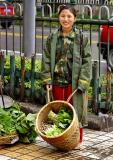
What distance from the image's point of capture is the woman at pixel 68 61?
6.04 metres

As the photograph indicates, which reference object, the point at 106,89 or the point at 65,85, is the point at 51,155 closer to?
the point at 65,85

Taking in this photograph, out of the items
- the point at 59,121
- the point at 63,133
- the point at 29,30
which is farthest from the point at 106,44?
the point at 63,133

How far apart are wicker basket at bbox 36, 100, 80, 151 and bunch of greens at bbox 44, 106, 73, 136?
0.06 m

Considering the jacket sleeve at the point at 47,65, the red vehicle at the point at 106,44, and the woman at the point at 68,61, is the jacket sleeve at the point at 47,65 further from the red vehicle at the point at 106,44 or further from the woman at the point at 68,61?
the red vehicle at the point at 106,44

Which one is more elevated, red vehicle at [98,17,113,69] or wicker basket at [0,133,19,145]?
red vehicle at [98,17,113,69]

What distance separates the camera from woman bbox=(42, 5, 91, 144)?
6.04 m

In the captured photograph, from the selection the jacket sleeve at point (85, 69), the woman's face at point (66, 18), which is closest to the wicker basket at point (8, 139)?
the jacket sleeve at point (85, 69)

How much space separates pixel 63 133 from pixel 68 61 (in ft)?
2.92

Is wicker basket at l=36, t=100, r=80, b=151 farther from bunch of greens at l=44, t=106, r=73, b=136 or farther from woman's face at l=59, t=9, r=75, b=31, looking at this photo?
woman's face at l=59, t=9, r=75, b=31

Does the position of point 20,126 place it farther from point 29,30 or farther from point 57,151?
point 29,30

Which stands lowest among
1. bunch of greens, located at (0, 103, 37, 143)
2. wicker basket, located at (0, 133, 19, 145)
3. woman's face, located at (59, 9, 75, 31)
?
wicker basket, located at (0, 133, 19, 145)

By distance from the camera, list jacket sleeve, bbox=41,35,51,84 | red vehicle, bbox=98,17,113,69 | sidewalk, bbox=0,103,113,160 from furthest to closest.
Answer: red vehicle, bbox=98,17,113,69 < jacket sleeve, bbox=41,35,51,84 < sidewalk, bbox=0,103,113,160

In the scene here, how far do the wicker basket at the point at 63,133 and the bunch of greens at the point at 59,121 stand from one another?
60mm

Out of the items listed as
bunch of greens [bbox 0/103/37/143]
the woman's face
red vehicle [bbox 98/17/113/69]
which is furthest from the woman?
red vehicle [bbox 98/17/113/69]
